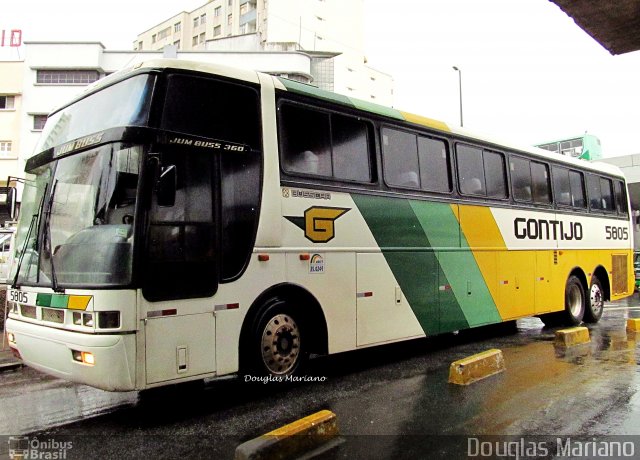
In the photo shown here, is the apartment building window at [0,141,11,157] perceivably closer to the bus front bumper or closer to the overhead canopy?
the bus front bumper

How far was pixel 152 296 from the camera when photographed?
4.63 m

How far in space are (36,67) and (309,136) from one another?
119ft

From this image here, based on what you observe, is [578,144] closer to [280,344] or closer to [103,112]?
[280,344]

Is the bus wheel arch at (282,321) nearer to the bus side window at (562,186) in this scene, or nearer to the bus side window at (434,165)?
the bus side window at (434,165)

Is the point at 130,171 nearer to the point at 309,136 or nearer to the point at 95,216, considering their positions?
the point at 95,216

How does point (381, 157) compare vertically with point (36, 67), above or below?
below

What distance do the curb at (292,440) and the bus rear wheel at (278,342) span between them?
123cm

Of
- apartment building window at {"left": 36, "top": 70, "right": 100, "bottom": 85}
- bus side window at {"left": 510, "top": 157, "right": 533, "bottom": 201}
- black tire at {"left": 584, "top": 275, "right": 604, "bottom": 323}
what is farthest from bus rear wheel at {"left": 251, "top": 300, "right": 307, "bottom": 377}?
apartment building window at {"left": 36, "top": 70, "right": 100, "bottom": 85}

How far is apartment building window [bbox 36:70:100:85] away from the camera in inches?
1375

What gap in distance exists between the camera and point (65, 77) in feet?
115

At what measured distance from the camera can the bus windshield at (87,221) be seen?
454cm

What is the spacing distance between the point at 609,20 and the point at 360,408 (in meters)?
5.07

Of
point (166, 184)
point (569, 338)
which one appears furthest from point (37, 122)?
point (569, 338)

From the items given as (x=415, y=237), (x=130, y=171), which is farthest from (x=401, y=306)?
(x=130, y=171)
